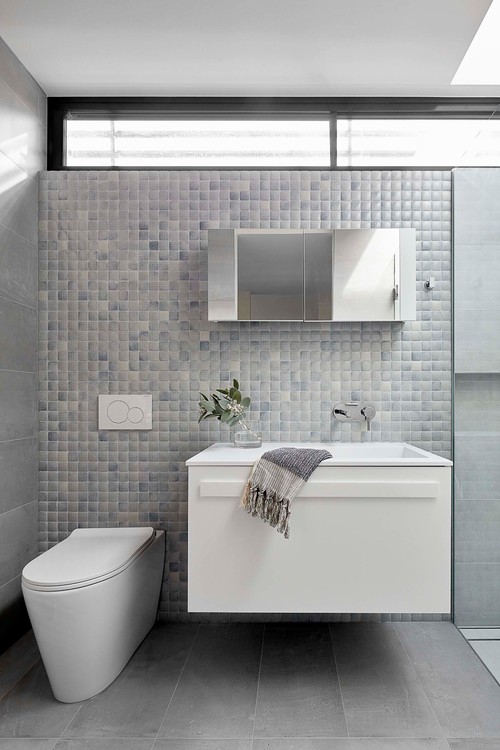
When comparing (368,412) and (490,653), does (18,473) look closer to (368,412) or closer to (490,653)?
(368,412)

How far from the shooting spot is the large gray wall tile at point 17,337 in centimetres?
213

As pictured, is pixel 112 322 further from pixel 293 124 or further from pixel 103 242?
pixel 293 124

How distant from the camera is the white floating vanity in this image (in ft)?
6.06

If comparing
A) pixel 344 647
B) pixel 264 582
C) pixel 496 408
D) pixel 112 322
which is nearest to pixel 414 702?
pixel 344 647

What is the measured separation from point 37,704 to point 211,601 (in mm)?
657

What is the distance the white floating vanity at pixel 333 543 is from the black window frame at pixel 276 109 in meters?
1.49

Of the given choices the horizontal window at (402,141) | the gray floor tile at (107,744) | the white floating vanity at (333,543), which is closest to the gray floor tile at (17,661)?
the gray floor tile at (107,744)

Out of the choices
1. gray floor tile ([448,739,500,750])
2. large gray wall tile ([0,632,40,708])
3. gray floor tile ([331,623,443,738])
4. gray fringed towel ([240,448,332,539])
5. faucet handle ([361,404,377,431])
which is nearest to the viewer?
gray floor tile ([448,739,500,750])

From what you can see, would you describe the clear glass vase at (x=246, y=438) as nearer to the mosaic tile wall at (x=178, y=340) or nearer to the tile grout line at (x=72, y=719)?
the mosaic tile wall at (x=178, y=340)

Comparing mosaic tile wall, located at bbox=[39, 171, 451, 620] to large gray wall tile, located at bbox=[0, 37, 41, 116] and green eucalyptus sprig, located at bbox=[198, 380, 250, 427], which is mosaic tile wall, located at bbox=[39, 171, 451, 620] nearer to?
green eucalyptus sprig, located at bbox=[198, 380, 250, 427]

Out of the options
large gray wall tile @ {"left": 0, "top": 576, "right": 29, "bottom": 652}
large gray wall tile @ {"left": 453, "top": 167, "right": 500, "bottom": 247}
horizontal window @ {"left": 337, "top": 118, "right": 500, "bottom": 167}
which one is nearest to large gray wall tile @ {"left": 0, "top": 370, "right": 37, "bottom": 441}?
large gray wall tile @ {"left": 0, "top": 576, "right": 29, "bottom": 652}

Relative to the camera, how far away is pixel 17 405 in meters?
2.23

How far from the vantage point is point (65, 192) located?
244 centimetres

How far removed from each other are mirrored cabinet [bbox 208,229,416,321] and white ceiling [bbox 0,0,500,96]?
0.71m
